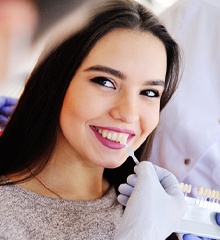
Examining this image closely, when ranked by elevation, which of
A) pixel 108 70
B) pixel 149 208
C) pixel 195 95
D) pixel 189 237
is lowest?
pixel 189 237

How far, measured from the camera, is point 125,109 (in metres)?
1.16

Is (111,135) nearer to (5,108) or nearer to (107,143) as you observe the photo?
(107,143)

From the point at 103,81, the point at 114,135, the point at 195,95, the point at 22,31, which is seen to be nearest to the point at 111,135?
the point at 114,135

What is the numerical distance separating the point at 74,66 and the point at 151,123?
0.24 meters

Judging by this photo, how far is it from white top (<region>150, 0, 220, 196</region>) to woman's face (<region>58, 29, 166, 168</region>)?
0.99ft

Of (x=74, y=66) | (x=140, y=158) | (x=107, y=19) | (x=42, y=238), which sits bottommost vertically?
(x=42, y=238)

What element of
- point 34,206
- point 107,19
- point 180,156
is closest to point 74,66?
point 107,19

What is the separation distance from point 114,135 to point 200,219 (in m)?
0.32

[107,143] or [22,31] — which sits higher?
[22,31]

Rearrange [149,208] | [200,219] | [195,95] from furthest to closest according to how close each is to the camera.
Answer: [195,95], [200,219], [149,208]

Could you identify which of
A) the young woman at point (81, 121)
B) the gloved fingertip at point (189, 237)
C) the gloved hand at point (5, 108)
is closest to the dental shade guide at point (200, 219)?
the gloved fingertip at point (189, 237)

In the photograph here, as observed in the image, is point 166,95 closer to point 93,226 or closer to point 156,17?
point 156,17

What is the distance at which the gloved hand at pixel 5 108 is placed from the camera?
1301 millimetres

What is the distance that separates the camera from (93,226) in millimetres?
1238
